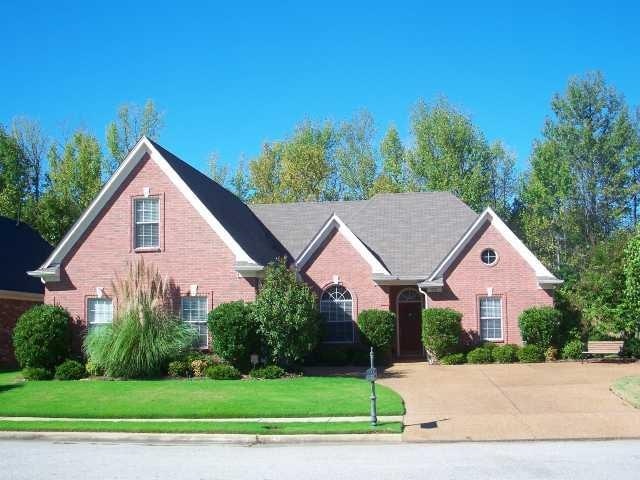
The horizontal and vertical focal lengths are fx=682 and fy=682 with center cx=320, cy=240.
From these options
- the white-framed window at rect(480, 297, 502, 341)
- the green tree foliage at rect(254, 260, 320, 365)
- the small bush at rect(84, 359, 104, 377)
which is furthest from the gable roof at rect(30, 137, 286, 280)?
the white-framed window at rect(480, 297, 502, 341)

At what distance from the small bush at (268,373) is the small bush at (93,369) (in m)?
5.08

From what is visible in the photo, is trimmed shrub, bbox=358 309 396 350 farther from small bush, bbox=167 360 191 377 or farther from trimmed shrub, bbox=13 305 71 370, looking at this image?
trimmed shrub, bbox=13 305 71 370

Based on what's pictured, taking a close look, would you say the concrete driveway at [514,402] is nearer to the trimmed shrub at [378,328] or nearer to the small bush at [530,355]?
the small bush at [530,355]

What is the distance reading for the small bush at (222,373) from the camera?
21.1 metres

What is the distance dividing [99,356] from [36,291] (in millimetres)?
8981

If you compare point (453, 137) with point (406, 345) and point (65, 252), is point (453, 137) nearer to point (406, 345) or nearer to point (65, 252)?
point (406, 345)

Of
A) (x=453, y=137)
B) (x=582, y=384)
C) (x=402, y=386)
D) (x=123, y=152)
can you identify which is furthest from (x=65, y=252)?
(x=453, y=137)

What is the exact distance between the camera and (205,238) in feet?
78.7

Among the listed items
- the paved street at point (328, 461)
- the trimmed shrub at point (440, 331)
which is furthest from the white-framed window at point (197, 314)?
the paved street at point (328, 461)

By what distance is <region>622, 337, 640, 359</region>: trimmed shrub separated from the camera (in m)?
24.8

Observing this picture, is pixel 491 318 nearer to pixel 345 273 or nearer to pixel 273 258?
pixel 345 273

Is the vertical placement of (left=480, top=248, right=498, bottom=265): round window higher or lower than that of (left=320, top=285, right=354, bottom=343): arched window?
higher

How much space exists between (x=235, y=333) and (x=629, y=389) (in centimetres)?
1136

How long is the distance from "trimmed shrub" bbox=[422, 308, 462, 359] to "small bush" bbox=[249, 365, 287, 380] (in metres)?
6.28
